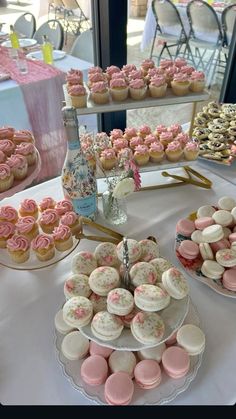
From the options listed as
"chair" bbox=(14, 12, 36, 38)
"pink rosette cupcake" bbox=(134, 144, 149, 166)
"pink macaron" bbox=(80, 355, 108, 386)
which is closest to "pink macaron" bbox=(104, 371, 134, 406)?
"pink macaron" bbox=(80, 355, 108, 386)

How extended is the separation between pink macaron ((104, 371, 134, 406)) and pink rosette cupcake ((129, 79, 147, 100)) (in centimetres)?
74

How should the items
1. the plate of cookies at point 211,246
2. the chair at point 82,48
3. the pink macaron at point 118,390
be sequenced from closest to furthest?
the pink macaron at point 118,390
the plate of cookies at point 211,246
the chair at point 82,48

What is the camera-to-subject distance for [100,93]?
989 millimetres

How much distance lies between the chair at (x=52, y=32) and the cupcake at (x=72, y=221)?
2.01 m

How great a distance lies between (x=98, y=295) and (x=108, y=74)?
74 cm

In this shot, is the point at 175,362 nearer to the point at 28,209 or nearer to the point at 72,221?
the point at 72,221

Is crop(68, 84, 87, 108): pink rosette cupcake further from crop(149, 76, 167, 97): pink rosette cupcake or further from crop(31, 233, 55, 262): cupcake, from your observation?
crop(31, 233, 55, 262): cupcake

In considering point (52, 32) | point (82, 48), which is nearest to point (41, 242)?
point (82, 48)

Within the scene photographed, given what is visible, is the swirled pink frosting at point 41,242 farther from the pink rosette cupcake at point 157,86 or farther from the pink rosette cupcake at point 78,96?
the pink rosette cupcake at point 157,86

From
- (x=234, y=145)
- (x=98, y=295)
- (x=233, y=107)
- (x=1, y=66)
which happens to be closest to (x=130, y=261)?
(x=98, y=295)

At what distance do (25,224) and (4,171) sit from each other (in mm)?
137

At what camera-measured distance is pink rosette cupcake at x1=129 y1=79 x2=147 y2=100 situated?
1.01m

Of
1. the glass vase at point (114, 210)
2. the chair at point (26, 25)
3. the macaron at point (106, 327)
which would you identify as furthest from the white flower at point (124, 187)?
the chair at point (26, 25)

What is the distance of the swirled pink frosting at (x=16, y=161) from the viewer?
2.72 feet
